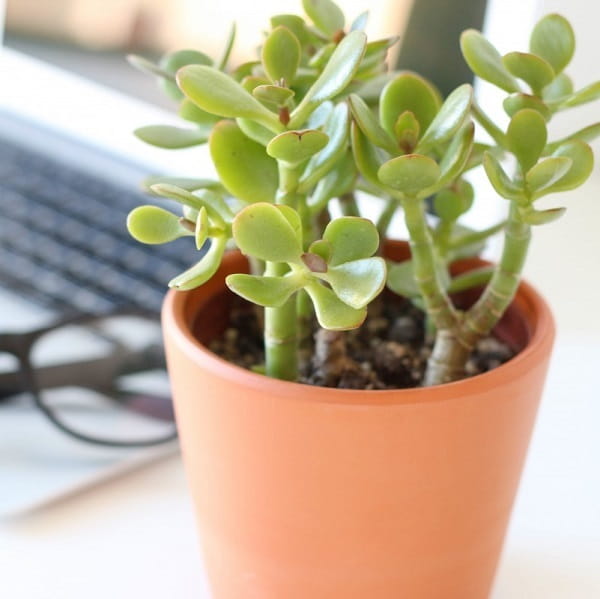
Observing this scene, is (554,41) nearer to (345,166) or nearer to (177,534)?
(345,166)

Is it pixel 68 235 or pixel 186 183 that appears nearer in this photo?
pixel 186 183

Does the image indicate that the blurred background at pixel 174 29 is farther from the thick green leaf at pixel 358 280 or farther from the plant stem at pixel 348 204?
the thick green leaf at pixel 358 280

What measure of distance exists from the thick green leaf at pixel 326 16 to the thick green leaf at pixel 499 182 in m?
0.09

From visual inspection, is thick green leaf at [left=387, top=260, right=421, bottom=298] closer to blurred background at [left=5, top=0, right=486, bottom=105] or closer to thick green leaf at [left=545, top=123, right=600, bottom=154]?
thick green leaf at [left=545, top=123, right=600, bottom=154]

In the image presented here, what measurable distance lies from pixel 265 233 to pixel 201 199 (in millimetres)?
38

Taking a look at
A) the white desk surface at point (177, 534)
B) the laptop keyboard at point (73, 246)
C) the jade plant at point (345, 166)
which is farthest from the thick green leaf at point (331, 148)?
the laptop keyboard at point (73, 246)

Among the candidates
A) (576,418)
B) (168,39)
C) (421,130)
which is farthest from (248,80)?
(168,39)

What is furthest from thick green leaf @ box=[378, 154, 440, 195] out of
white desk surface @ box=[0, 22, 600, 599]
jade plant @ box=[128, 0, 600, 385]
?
white desk surface @ box=[0, 22, 600, 599]

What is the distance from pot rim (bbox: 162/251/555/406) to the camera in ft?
0.90

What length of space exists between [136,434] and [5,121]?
1.43 feet

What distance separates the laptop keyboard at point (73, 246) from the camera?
0.61m

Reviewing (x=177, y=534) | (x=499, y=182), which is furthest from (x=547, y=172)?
(x=177, y=534)

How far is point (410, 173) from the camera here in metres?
0.26

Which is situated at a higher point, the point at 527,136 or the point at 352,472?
the point at 527,136
